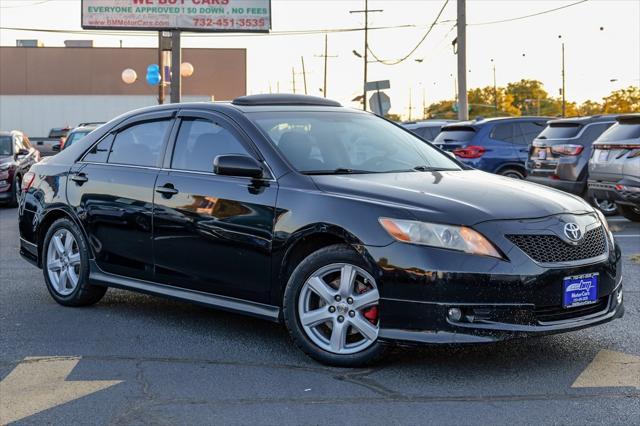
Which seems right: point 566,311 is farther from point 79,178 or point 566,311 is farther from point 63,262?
point 63,262

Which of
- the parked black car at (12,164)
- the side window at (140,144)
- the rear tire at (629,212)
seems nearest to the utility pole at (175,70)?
the parked black car at (12,164)

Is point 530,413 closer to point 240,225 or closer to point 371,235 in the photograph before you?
point 371,235

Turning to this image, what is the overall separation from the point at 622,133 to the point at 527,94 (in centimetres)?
13914

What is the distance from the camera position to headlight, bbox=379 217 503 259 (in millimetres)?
5426

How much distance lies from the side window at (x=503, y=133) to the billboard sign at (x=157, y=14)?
24339mm

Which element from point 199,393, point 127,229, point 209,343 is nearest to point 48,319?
point 127,229

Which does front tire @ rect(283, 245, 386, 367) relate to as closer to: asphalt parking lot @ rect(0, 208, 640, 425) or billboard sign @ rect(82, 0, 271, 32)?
asphalt parking lot @ rect(0, 208, 640, 425)

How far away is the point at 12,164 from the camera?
768 inches

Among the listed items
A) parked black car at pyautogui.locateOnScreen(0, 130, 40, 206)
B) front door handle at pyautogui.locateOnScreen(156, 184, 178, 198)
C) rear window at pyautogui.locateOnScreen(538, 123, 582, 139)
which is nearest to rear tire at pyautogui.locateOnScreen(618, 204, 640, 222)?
rear window at pyautogui.locateOnScreen(538, 123, 582, 139)

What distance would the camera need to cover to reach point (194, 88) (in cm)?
6994

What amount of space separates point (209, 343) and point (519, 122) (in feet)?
45.0

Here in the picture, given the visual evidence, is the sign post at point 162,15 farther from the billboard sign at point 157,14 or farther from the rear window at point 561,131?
the rear window at point 561,131

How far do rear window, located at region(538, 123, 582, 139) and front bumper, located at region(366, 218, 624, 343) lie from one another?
36.0ft

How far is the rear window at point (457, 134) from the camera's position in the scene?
1886 centimetres
